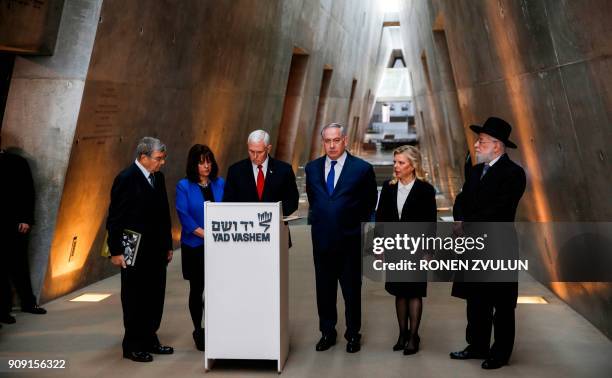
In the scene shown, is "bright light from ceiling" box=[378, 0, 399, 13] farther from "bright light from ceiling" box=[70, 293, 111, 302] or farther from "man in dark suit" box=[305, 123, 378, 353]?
"man in dark suit" box=[305, 123, 378, 353]

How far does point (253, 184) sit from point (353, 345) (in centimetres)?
136

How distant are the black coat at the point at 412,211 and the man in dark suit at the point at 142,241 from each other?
1585 millimetres

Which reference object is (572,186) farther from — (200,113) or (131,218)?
(200,113)

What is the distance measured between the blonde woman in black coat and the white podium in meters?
0.94

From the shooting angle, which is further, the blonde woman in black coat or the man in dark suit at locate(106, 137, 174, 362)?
the blonde woman in black coat

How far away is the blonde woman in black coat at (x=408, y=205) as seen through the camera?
5.08 metres

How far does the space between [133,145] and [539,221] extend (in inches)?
171

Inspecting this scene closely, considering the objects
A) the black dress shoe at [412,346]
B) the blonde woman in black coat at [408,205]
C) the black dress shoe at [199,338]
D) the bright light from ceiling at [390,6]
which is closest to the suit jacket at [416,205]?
the blonde woman in black coat at [408,205]

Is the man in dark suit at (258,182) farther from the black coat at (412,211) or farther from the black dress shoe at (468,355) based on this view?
the black dress shoe at (468,355)

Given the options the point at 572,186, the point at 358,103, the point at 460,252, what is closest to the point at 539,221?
the point at 572,186

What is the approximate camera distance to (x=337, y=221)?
16.9 feet

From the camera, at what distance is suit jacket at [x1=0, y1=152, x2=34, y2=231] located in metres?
6.12

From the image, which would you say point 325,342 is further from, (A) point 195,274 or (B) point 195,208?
(B) point 195,208

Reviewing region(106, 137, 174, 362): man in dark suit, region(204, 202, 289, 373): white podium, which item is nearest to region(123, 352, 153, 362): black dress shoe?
region(106, 137, 174, 362): man in dark suit
